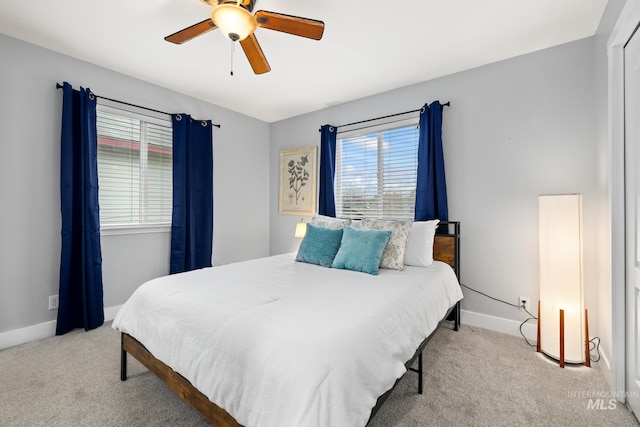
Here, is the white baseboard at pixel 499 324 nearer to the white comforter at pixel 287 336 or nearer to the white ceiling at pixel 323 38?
the white comforter at pixel 287 336

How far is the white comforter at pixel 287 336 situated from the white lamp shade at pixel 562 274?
2.94 feet

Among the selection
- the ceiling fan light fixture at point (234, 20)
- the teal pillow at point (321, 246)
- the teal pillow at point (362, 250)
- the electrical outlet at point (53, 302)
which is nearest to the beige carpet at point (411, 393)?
the electrical outlet at point (53, 302)

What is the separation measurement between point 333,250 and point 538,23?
2398 mm

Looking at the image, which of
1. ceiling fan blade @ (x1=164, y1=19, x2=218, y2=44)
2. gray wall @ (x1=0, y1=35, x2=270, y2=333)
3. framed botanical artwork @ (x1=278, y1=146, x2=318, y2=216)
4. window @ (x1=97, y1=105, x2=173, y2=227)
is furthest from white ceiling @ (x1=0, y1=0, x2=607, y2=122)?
framed botanical artwork @ (x1=278, y1=146, x2=318, y2=216)

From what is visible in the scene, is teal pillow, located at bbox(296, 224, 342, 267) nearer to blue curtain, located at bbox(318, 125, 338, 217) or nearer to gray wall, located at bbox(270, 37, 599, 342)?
blue curtain, located at bbox(318, 125, 338, 217)

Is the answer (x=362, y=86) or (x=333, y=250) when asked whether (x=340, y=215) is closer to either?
(x=333, y=250)

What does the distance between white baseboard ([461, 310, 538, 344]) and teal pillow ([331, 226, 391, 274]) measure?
4.36 feet

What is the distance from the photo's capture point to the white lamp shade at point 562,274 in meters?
2.12

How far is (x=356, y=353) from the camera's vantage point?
118cm

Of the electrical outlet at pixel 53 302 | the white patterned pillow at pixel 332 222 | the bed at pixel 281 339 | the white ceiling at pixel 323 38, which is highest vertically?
the white ceiling at pixel 323 38

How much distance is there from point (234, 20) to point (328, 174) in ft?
7.56

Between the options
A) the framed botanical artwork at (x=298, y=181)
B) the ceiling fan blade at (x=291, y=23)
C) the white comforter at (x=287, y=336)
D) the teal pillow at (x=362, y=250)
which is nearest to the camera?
the white comforter at (x=287, y=336)

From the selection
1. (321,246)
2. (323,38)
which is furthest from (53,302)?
(323,38)

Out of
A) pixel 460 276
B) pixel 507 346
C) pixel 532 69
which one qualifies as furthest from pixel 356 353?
pixel 532 69
